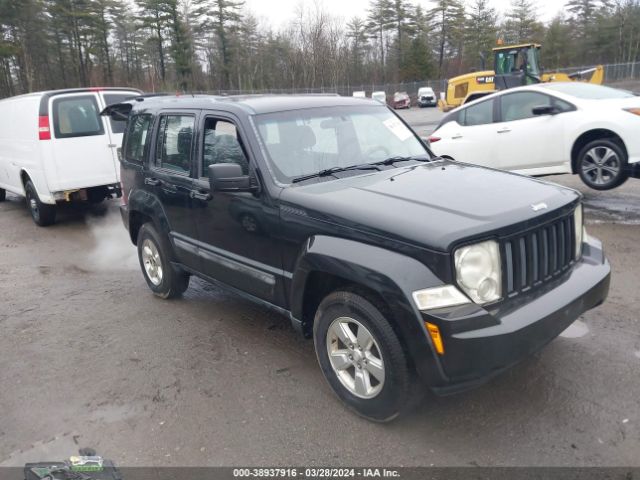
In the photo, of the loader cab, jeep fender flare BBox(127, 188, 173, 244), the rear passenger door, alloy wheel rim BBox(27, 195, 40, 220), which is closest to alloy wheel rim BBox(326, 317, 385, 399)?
the rear passenger door

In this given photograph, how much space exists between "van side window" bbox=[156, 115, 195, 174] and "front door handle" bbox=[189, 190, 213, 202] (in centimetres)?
22

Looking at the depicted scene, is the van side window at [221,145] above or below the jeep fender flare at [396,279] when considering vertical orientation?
above

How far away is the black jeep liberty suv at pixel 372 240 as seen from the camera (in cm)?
276

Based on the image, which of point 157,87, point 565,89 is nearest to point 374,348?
point 565,89

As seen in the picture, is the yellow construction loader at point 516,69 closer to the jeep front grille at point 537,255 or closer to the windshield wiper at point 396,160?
the windshield wiper at point 396,160

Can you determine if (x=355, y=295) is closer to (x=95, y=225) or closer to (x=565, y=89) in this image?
(x=565, y=89)

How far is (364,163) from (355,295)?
1296mm

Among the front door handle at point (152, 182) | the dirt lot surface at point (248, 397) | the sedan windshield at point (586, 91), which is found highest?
the sedan windshield at point (586, 91)

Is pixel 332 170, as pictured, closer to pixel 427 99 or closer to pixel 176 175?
pixel 176 175

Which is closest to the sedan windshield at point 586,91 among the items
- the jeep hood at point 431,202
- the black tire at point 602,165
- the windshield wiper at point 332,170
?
the black tire at point 602,165

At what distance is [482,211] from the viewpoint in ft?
9.80

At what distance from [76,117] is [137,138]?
3.88m

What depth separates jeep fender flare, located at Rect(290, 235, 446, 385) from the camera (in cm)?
275

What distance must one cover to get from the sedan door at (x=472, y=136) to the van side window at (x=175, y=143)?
515 centimetres
